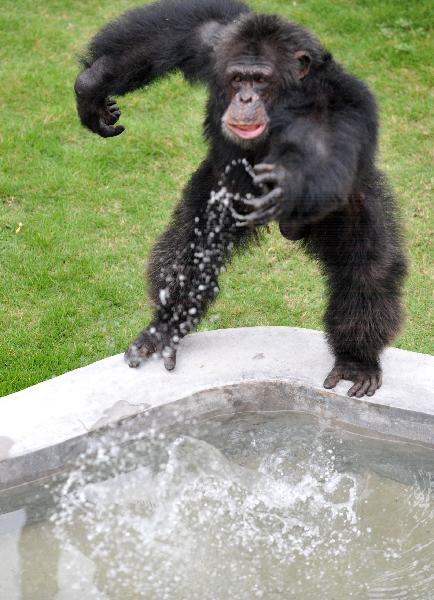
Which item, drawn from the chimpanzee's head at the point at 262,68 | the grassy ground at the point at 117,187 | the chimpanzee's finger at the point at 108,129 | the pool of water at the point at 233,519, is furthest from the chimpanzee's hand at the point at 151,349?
the chimpanzee's head at the point at 262,68

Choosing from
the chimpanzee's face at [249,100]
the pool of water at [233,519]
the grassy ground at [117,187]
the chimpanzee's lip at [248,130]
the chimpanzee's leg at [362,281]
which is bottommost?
the grassy ground at [117,187]

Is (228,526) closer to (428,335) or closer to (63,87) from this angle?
(428,335)

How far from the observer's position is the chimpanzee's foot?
17.5 ft

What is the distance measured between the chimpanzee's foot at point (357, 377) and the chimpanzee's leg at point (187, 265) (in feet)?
3.02

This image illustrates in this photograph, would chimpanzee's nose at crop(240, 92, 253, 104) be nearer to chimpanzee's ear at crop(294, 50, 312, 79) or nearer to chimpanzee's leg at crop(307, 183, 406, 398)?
chimpanzee's ear at crop(294, 50, 312, 79)

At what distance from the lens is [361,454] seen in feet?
17.3

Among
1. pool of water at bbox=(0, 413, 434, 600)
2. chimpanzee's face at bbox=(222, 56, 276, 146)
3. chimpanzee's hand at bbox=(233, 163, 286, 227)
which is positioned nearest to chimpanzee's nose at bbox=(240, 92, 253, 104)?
chimpanzee's face at bbox=(222, 56, 276, 146)

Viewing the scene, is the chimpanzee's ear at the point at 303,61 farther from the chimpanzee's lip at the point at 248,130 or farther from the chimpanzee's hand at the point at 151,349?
the chimpanzee's hand at the point at 151,349

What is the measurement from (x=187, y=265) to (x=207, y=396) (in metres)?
0.85

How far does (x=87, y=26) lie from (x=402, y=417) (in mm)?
7120

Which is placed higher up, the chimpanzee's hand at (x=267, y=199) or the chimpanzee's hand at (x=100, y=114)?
the chimpanzee's hand at (x=267, y=199)

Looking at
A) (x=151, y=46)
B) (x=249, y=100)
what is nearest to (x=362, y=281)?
(x=249, y=100)

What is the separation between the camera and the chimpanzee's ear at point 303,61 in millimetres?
4785

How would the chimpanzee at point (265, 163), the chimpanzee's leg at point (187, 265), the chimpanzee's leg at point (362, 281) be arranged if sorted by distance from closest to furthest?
1. the chimpanzee at point (265, 163)
2. the chimpanzee's leg at point (362, 281)
3. the chimpanzee's leg at point (187, 265)
